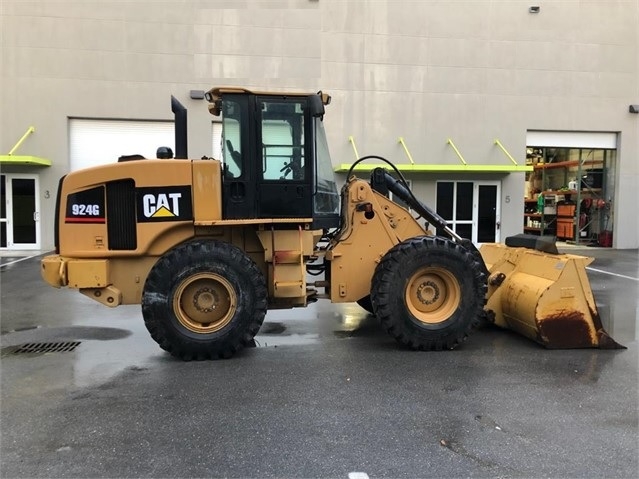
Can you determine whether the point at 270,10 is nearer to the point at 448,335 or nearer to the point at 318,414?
the point at 448,335

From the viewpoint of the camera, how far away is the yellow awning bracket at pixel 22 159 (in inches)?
585

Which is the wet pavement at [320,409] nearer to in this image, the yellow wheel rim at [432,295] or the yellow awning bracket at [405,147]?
the yellow wheel rim at [432,295]

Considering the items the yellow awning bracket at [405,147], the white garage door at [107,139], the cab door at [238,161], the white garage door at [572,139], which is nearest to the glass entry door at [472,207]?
the yellow awning bracket at [405,147]

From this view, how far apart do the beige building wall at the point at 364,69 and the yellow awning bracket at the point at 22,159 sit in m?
0.25

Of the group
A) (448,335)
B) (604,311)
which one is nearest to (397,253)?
(448,335)

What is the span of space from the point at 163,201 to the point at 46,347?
7.88 ft

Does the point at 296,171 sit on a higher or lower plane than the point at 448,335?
higher

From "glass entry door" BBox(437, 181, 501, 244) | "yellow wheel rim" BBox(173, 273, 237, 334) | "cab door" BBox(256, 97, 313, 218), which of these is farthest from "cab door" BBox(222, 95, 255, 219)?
"glass entry door" BBox(437, 181, 501, 244)

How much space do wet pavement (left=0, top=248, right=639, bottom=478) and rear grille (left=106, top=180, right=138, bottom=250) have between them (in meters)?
1.28

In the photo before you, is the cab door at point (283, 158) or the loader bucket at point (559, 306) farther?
the loader bucket at point (559, 306)

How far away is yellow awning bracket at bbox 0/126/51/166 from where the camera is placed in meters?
14.9

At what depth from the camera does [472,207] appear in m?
17.7

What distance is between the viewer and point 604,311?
8125 millimetres

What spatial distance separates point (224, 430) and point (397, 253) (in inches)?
108
